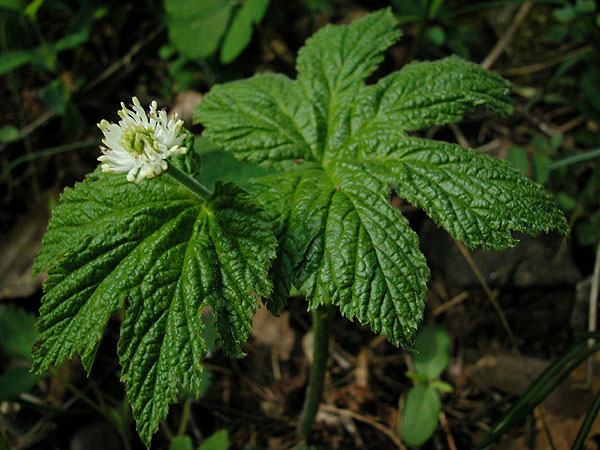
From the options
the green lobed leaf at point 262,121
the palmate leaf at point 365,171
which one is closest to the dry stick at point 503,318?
the palmate leaf at point 365,171

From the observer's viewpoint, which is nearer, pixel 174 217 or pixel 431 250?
pixel 174 217

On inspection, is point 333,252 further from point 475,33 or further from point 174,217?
point 475,33

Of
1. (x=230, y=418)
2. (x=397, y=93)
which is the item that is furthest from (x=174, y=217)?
(x=230, y=418)

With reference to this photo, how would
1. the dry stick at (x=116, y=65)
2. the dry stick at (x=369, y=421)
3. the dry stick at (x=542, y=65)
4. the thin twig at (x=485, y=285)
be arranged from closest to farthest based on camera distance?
the dry stick at (x=369, y=421), the thin twig at (x=485, y=285), the dry stick at (x=542, y=65), the dry stick at (x=116, y=65)

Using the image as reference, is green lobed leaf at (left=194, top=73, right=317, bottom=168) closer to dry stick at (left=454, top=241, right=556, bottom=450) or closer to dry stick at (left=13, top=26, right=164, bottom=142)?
dry stick at (left=454, top=241, right=556, bottom=450)

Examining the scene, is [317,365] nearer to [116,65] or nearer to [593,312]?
[593,312]

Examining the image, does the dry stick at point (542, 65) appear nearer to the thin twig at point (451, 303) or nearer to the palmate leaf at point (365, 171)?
the thin twig at point (451, 303)
